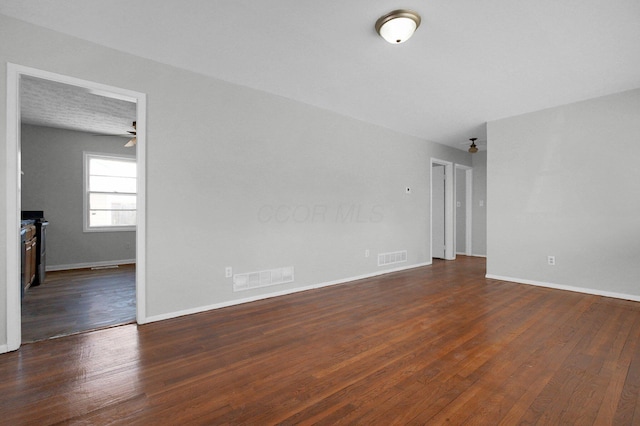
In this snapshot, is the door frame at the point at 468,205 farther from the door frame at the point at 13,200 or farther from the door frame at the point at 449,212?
the door frame at the point at 13,200

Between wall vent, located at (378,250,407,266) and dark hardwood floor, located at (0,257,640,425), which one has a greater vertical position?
wall vent, located at (378,250,407,266)

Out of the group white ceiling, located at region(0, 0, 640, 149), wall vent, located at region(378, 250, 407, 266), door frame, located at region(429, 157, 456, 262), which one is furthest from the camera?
door frame, located at region(429, 157, 456, 262)

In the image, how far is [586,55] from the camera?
2.84m

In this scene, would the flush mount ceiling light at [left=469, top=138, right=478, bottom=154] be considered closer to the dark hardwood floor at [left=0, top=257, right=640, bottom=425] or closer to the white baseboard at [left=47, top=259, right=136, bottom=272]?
the dark hardwood floor at [left=0, top=257, right=640, bottom=425]

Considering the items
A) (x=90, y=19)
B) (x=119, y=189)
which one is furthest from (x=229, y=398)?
(x=119, y=189)

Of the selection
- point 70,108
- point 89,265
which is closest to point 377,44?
point 70,108

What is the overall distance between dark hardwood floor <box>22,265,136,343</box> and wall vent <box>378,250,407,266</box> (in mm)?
3743

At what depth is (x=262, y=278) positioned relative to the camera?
3.70 meters

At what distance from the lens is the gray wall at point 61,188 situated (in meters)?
5.36

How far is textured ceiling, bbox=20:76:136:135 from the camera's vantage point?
150 inches

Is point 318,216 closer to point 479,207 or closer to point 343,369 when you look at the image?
point 343,369

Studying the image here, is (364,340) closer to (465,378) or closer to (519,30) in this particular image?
(465,378)

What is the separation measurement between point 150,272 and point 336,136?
10.1 feet

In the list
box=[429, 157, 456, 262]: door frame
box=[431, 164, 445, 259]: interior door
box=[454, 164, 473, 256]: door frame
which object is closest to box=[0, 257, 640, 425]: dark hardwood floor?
box=[429, 157, 456, 262]: door frame
